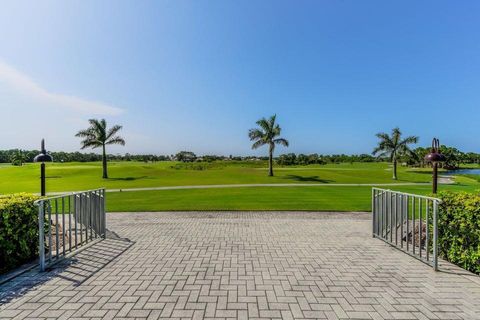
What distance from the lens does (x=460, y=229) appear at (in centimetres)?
526

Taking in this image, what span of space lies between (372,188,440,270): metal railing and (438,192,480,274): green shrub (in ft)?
0.79

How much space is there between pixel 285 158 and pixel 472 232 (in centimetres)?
6353

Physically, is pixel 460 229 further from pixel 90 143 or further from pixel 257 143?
pixel 90 143

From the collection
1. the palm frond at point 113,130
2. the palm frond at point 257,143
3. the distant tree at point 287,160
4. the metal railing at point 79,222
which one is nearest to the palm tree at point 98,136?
the palm frond at point 113,130

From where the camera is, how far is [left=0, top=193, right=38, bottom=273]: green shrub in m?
5.13

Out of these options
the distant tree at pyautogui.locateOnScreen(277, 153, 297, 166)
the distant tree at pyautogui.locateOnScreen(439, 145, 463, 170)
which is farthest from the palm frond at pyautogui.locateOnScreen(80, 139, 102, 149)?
the distant tree at pyautogui.locateOnScreen(439, 145, 463, 170)

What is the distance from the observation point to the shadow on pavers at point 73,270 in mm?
4500

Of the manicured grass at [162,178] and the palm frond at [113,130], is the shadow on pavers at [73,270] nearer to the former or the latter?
the manicured grass at [162,178]

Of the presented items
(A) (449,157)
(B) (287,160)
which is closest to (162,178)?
A: (B) (287,160)

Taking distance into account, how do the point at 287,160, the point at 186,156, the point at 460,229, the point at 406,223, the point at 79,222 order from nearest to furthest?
the point at 460,229
the point at 79,222
the point at 406,223
the point at 287,160
the point at 186,156

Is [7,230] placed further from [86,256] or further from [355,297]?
[355,297]

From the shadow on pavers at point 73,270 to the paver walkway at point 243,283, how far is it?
20 mm

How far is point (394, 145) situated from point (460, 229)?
3922 centimetres

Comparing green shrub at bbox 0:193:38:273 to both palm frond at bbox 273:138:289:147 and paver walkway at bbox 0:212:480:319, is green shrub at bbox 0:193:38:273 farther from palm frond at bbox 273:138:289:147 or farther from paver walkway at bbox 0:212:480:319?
palm frond at bbox 273:138:289:147
